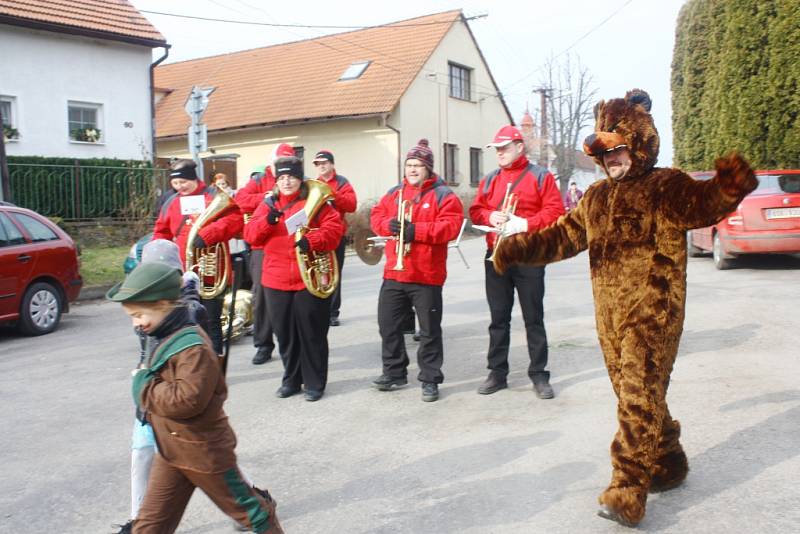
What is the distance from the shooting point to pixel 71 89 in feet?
65.2

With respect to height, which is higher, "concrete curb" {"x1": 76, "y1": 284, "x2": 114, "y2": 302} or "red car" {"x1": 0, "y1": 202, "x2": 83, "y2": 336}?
"red car" {"x1": 0, "y1": 202, "x2": 83, "y2": 336}

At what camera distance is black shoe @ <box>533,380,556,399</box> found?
5.87m

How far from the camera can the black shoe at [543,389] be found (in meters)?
5.87

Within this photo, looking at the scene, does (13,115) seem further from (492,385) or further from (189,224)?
(492,385)

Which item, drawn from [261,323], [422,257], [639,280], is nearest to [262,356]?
[261,323]

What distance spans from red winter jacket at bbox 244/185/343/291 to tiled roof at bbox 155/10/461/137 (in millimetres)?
20491

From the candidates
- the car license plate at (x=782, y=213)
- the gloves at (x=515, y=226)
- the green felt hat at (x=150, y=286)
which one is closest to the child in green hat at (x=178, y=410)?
the green felt hat at (x=150, y=286)

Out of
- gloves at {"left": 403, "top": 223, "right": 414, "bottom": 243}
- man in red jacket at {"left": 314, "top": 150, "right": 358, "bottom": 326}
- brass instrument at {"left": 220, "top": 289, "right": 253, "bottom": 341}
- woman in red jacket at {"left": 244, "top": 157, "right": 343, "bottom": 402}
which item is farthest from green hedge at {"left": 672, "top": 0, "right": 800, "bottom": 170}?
woman in red jacket at {"left": 244, "top": 157, "right": 343, "bottom": 402}

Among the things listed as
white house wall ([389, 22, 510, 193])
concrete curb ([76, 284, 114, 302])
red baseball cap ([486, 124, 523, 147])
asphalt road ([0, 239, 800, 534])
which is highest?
white house wall ([389, 22, 510, 193])

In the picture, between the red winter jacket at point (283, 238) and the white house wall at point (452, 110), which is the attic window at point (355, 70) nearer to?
the white house wall at point (452, 110)

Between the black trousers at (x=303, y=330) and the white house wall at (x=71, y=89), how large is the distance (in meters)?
15.5

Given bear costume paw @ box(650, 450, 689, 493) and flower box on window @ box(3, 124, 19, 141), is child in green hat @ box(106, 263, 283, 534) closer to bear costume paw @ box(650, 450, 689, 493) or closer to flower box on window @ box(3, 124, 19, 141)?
bear costume paw @ box(650, 450, 689, 493)

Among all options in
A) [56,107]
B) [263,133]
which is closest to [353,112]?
[263,133]

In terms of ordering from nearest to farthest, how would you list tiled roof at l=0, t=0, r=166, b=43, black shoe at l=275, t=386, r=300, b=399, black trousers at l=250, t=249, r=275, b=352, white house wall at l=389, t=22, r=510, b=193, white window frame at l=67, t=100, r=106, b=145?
black shoe at l=275, t=386, r=300, b=399
black trousers at l=250, t=249, r=275, b=352
tiled roof at l=0, t=0, r=166, b=43
white window frame at l=67, t=100, r=106, b=145
white house wall at l=389, t=22, r=510, b=193
